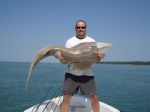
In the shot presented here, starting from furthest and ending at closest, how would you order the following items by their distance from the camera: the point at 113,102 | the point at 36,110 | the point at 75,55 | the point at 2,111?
the point at 113,102 → the point at 2,111 → the point at 36,110 → the point at 75,55

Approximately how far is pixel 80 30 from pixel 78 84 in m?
1.27

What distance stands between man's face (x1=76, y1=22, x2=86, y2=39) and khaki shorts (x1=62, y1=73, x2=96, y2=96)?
37.6 inches

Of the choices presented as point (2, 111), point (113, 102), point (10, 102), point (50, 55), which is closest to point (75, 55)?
point (50, 55)

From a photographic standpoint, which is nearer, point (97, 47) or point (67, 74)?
point (97, 47)

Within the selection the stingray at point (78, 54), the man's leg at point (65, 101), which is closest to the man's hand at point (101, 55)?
the stingray at point (78, 54)

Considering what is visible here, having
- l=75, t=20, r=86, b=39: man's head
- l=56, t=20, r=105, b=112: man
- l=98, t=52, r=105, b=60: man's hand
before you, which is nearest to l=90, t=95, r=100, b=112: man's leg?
l=56, t=20, r=105, b=112: man

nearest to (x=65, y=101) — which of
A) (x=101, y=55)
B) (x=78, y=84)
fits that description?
(x=78, y=84)

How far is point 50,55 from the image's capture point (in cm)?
603

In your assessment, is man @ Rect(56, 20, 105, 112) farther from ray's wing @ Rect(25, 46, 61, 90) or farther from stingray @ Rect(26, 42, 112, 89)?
ray's wing @ Rect(25, 46, 61, 90)

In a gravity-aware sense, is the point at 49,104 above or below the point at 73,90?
below

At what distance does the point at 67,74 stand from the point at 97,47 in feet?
3.28

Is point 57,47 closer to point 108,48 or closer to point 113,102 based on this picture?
point 108,48

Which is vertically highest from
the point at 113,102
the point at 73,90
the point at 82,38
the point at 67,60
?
the point at 82,38

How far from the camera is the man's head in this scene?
→ 6.21 meters
